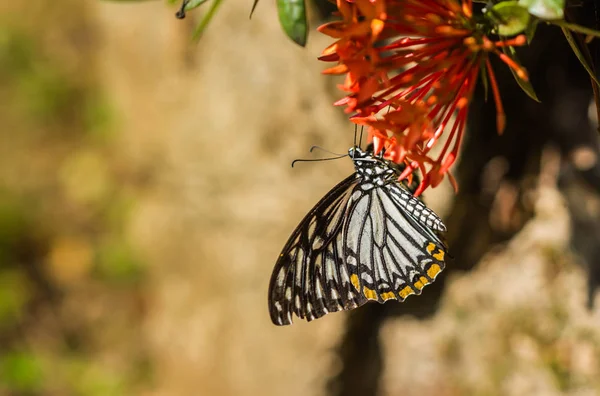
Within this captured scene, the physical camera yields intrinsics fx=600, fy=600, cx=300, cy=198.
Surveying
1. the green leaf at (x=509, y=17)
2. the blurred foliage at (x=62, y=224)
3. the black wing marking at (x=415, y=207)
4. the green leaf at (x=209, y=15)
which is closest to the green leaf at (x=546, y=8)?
the green leaf at (x=509, y=17)

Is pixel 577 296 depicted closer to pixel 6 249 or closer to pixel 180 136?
pixel 180 136

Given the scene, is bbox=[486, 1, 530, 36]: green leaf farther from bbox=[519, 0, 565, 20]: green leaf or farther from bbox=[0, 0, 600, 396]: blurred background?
bbox=[0, 0, 600, 396]: blurred background

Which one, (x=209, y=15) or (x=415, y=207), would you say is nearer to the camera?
(x=209, y=15)

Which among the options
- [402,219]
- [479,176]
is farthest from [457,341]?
[402,219]

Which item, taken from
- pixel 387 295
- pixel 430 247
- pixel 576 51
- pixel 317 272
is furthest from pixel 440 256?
pixel 576 51

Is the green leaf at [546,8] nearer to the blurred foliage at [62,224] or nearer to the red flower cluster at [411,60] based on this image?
the red flower cluster at [411,60]

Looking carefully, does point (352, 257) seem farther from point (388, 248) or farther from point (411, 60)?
point (411, 60)
